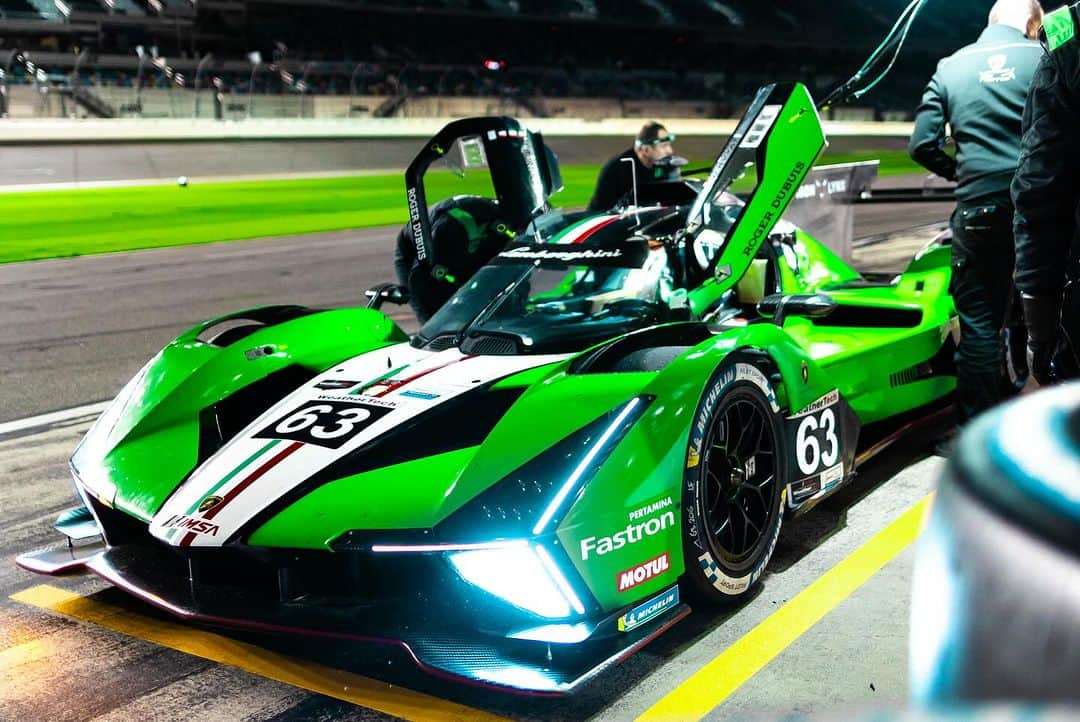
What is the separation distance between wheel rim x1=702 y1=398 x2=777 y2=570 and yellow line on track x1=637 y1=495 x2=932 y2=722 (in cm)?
23

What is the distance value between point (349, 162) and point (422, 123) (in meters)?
8.65

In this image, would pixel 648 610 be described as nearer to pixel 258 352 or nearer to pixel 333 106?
pixel 258 352

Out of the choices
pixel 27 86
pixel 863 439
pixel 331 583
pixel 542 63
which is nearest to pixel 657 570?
pixel 331 583

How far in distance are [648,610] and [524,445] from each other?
57 centimetres

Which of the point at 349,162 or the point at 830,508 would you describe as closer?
the point at 830,508

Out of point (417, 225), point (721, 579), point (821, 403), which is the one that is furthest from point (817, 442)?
point (417, 225)

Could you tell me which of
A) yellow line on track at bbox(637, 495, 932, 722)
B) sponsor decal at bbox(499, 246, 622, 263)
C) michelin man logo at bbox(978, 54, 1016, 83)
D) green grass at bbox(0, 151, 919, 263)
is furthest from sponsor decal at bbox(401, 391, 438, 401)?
green grass at bbox(0, 151, 919, 263)

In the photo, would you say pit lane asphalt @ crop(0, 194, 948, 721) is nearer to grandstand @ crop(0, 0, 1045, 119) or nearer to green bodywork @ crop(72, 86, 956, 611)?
green bodywork @ crop(72, 86, 956, 611)

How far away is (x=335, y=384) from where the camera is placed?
3.96 metres

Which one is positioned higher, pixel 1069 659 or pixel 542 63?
pixel 542 63

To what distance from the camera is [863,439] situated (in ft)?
15.8

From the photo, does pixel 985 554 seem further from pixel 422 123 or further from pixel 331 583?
pixel 422 123

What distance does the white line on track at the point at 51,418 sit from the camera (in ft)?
19.4

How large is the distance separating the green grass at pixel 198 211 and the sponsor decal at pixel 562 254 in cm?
1014
